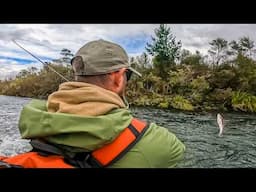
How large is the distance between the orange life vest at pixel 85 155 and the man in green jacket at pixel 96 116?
11 mm

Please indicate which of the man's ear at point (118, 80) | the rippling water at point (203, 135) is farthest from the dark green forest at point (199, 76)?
the man's ear at point (118, 80)

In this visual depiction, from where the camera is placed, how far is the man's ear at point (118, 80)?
827 millimetres

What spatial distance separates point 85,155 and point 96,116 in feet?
0.31

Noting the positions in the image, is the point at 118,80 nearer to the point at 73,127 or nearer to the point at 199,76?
the point at 73,127

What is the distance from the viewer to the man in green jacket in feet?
2.45

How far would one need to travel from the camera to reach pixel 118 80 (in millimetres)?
833

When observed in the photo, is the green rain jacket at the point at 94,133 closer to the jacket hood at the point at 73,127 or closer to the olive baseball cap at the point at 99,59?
the jacket hood at the point at 73,127

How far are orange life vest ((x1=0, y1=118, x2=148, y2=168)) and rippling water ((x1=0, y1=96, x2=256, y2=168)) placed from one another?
1.12m

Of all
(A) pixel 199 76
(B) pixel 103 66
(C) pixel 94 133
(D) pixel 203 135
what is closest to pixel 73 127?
(C) pixel 94 133
